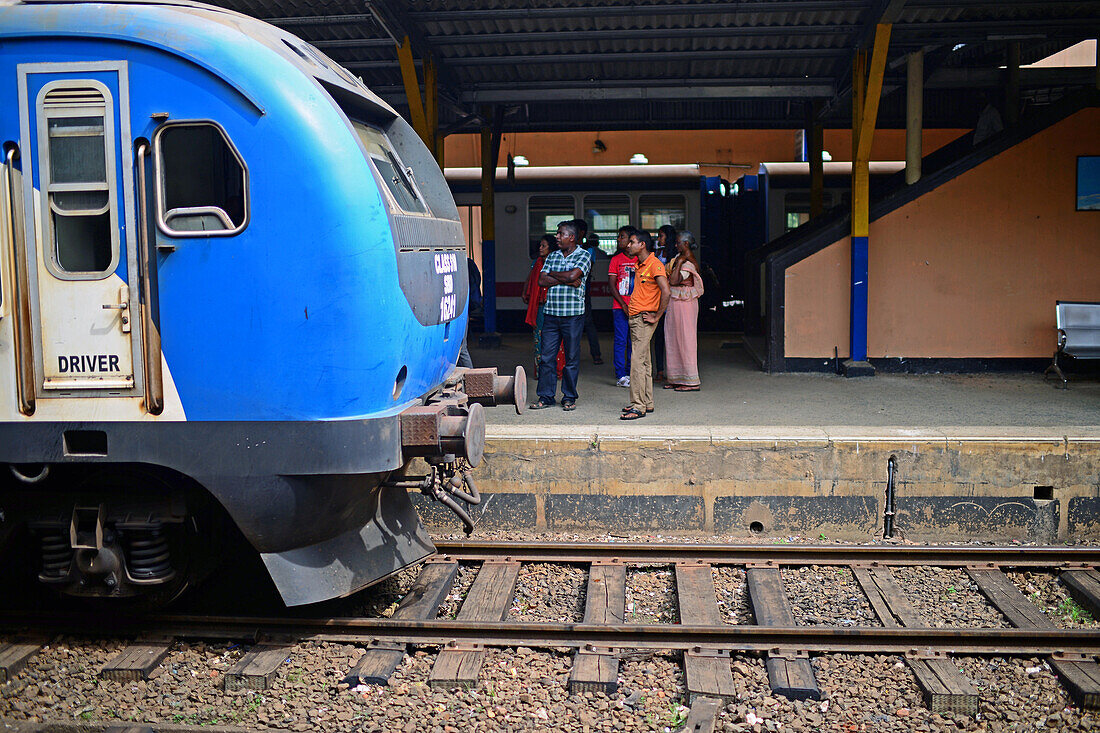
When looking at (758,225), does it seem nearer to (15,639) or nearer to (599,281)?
(599,281)

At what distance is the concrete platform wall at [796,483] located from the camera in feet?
23.0

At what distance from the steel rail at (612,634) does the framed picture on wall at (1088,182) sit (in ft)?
25.1

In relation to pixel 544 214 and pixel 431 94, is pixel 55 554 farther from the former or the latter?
pixel 544 214

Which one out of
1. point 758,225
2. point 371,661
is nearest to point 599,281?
point 758,225

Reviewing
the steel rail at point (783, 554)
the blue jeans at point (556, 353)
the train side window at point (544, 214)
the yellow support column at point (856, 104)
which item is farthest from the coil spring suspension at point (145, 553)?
the train side window at point (544, 214)

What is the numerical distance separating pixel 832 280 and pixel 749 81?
311 centimetres

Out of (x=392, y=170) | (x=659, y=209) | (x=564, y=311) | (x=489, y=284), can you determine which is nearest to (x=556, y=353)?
(x=564, y=311)

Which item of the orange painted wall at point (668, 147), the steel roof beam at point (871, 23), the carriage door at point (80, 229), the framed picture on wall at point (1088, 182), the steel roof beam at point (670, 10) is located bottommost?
the carriage door at point (80, 229)

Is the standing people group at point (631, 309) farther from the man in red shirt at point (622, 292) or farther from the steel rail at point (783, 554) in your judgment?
the steel rail at point (783, 554)

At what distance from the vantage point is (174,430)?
436 centimetres

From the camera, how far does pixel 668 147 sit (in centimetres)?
2166

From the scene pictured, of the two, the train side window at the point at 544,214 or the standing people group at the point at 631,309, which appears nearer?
the standing people group at the point at 631,309

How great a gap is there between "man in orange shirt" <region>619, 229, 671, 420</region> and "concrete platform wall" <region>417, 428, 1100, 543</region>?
1339mm

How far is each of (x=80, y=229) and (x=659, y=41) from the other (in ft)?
27.2
